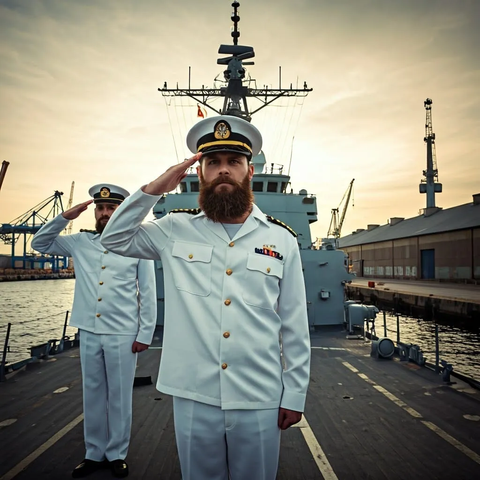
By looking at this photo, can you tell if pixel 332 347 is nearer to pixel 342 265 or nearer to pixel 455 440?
pixel 342 265

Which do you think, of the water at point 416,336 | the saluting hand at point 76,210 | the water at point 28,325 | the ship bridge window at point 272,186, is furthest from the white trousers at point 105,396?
the ship bridge window at point 272,186

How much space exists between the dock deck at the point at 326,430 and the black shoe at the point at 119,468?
0.32 feet

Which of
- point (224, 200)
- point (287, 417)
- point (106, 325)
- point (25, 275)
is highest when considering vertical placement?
point (224, 200)

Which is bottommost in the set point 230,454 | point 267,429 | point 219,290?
point 230,454

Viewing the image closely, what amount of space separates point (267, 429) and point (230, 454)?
0.20 metres

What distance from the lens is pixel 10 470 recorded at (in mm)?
3092

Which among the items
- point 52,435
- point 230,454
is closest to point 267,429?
point 230,454

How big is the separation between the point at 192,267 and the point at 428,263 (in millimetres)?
36556

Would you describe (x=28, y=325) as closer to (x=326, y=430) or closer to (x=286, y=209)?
(x=286, y=209)

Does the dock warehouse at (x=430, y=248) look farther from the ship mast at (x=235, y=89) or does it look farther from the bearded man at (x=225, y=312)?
the bearded man at (x=225, y=312)

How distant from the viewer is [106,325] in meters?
3.03

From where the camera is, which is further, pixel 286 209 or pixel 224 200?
pixel 286 209

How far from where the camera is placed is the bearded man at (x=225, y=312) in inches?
66.1

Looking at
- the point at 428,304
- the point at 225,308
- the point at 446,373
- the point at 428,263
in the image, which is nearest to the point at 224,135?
the point at 225,308
